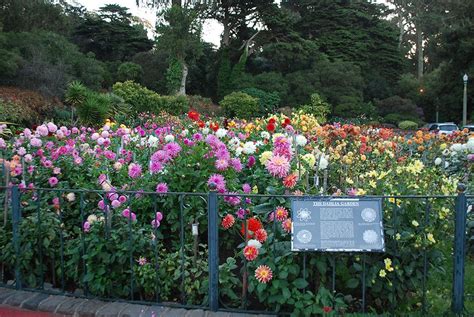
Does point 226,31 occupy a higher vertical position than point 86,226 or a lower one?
higher

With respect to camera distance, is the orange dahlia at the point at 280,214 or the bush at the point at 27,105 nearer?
the orange dahlia at the point at 280,214

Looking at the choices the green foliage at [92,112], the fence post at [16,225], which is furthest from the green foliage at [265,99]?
the fence post at [16,225]

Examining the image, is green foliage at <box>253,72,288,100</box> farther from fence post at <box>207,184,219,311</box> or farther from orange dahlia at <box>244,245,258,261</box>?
orange dahlia at <box>244,245,258,261</box>

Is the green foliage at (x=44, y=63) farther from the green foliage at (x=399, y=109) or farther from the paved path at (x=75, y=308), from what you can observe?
the paved path at (x=75, y=308)

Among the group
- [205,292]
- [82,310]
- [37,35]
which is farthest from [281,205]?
[37,35]

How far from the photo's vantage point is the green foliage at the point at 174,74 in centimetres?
2888

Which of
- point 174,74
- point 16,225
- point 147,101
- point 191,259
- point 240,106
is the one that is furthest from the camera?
point 174,74

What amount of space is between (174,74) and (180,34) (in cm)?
241

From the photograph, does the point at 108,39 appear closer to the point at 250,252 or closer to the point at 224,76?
the point at 224,76

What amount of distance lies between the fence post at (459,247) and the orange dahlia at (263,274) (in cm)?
109

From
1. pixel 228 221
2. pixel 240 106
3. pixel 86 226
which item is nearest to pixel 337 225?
pixel 228 221

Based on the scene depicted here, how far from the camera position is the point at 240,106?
79.3ft

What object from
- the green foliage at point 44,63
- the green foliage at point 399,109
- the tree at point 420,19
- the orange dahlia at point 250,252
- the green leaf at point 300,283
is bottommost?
the green leaf at point 300,283

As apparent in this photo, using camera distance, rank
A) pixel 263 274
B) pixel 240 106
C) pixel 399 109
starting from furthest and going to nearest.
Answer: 1. pixel 399 109
2. pixel 240 106
3. pixel 263 274
